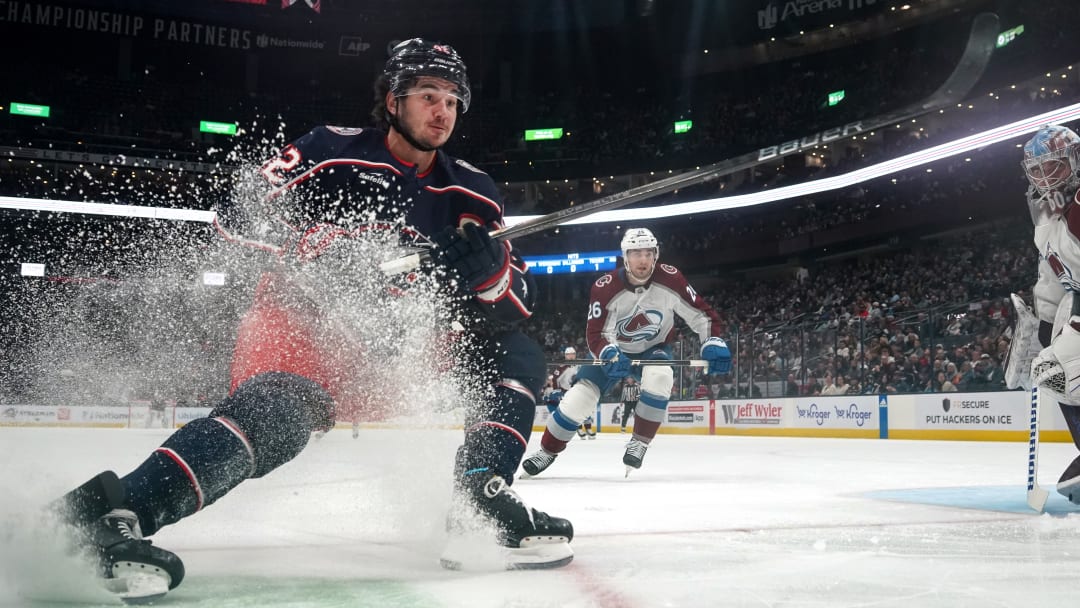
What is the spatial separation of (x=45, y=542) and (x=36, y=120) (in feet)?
94.1

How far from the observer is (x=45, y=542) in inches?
66.4

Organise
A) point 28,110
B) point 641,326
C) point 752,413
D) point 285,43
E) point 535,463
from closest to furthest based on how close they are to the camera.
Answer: point 535,463 → point 641,326 → point 752,413 → point 28,110 → point 285,43

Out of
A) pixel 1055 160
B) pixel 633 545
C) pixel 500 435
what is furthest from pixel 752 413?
pixel 500 435

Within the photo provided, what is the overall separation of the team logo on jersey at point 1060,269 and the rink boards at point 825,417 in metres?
7.46

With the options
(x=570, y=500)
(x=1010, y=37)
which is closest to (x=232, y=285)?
(x=570, y=500)

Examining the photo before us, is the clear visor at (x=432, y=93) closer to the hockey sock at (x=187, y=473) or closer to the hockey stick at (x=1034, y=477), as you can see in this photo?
the hockey sock at (x=187, y=473)

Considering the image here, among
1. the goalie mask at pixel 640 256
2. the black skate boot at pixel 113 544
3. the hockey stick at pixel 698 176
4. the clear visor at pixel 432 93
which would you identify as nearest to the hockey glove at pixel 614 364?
the goalie mask at pixel 640 256

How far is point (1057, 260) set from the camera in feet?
11.3

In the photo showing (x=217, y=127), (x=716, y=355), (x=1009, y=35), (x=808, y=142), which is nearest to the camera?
(x=808, y=142)

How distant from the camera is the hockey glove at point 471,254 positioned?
212cm

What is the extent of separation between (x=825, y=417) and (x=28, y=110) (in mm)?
24642

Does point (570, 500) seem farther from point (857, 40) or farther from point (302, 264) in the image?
point (857, 40)

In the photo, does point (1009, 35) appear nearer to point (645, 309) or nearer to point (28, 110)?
point (645, 309)

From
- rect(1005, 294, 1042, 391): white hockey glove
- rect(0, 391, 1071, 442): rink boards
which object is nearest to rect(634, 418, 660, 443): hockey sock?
rect(1005, 294, 1042, 391): white hockey glove
